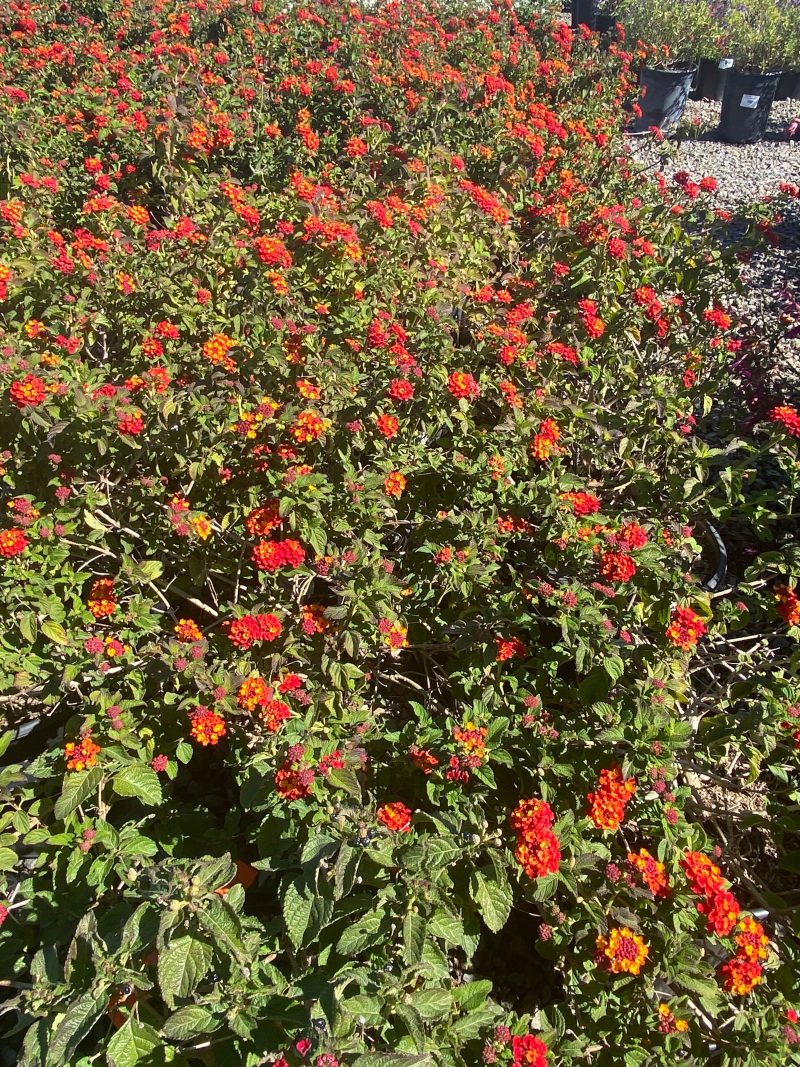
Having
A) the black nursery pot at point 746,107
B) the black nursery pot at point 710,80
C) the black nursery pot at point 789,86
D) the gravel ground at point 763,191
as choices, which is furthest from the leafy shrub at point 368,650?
the black nursery pot at point 789,86

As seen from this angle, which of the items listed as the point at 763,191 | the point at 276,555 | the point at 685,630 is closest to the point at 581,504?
the point at 685,630

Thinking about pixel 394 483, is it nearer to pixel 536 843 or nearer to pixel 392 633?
pixel 392 633

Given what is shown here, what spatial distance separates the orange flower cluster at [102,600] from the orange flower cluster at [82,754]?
0.34m

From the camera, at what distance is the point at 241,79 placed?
4.84 metres

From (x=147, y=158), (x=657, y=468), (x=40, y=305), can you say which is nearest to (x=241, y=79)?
(x=147, y=158)

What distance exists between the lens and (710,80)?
29.8 ft

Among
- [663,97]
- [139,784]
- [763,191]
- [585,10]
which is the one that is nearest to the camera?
[139,784]

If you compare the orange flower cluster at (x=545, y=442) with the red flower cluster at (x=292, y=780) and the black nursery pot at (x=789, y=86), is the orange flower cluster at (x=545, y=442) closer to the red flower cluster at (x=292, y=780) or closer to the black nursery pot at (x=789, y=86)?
the red flower cluster at (x=292, y=780)

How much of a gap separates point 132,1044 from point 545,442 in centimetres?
185

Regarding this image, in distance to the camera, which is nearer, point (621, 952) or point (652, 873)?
point (621, 952)

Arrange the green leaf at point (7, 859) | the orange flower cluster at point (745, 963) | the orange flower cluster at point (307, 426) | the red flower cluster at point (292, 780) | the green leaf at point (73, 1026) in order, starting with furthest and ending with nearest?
1. the orange flower cluster at point (307, 426)
2. the green leaf at point (7, 859)
3. the red flower cluster at point (292, 780)
4. the orange flower cluster at point (745, 963)
5. the green leaf at point (73, 1026)

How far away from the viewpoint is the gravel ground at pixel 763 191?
3.81 metres

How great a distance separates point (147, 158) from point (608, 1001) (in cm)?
443

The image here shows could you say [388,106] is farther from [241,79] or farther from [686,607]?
[686,607]
